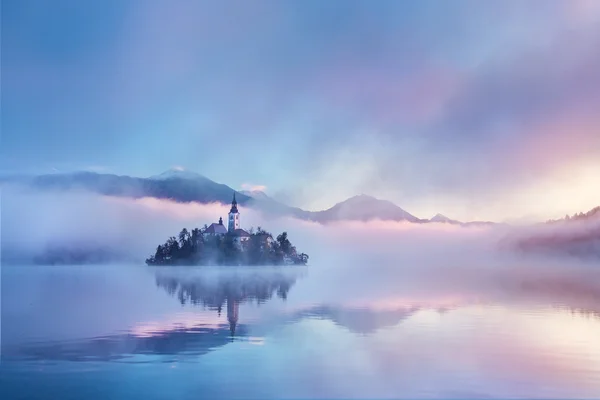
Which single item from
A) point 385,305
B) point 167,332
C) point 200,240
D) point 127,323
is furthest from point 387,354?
point 200,240

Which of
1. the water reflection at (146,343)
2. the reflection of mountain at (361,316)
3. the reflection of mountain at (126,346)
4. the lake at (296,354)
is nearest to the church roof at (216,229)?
the reflection of mountain at (361,316)

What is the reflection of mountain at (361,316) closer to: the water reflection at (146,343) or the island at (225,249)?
the water reflection at (146,343)

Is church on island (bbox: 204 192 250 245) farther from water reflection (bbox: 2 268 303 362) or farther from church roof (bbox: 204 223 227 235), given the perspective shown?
water reflection (bbox: 2 268 303 362)

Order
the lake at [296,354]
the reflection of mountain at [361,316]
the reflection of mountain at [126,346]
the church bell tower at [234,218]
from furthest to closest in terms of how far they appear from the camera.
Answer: the church bell tower at [234,218], the reflection of mountain at [361,316], the reflection of mountain at [126,346], the lake at [296,354]

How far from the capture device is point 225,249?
492 feet

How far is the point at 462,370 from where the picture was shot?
57.6 ft

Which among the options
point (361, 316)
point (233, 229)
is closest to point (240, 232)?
point (233, 229)

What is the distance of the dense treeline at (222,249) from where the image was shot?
491ft

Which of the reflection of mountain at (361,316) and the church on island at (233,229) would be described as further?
the church on island at (233,229)

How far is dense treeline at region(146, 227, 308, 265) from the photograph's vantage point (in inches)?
5891

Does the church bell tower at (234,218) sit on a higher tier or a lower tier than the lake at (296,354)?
higher

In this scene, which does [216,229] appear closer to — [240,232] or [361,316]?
[240,232]

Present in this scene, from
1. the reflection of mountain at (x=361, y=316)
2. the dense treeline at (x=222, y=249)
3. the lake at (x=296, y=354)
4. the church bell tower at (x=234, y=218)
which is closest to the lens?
the lake at (x=296, y=354)

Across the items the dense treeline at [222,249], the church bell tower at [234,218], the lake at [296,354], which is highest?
the church bell tower at [234,218]
